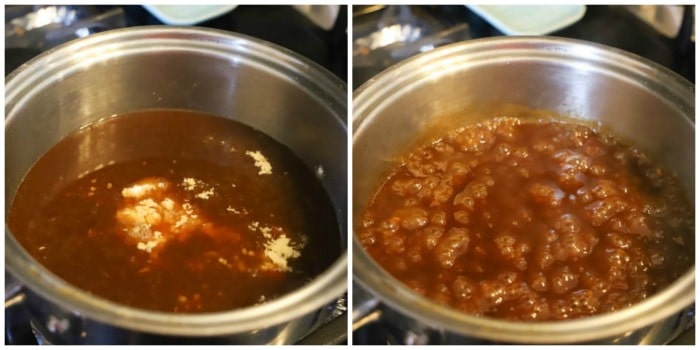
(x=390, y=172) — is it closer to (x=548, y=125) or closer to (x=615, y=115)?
(x=548, y=125)

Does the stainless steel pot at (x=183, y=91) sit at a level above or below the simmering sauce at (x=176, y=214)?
above

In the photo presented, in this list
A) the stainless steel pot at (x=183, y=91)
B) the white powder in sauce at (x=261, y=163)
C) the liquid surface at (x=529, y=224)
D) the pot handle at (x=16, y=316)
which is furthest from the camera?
the white powder in sauce at (x=261, y=163)

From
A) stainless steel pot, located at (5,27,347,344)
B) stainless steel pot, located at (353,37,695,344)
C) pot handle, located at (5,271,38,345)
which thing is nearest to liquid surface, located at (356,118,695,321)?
stainless steel pot, located at (353,37,695,344)

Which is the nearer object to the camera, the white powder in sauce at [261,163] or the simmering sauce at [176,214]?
the simmering sauce at [176,214]

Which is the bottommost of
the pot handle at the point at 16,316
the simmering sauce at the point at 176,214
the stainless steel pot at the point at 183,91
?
the pot handle at the point at 16,316

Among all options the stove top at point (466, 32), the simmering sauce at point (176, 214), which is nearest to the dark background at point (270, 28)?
the stove top at point (466, 32)

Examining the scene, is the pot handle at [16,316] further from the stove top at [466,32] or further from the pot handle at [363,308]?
the stove top at [466,32]

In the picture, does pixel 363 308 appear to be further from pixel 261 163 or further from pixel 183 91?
pixel 183 91
